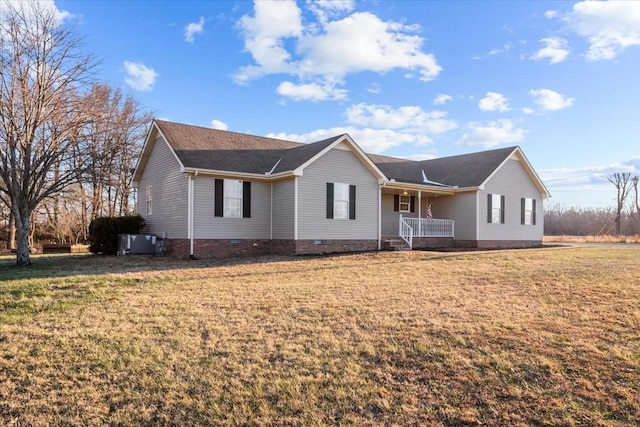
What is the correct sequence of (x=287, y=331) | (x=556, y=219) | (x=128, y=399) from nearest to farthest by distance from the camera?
(x=128, y=399), (x=287, y=331), (x=556, y=219)

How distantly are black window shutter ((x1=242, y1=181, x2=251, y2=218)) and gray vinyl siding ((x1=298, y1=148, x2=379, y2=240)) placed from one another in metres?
2.08

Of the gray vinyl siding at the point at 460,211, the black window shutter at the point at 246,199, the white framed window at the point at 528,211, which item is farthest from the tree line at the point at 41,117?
the white framed window at the point at 528,211

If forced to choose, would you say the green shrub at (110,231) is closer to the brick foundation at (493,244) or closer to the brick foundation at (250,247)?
the brick foundation at (250,247)

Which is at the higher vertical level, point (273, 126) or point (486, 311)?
point (273, 126)

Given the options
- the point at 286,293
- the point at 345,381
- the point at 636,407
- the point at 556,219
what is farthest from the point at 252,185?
the point at 556,219

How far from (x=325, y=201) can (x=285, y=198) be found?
1563 millimetres

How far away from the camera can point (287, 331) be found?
604 centimetres

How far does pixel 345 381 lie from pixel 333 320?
221 cm

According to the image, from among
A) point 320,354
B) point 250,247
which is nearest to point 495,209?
point 250,247

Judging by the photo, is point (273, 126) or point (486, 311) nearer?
point (486, 311)

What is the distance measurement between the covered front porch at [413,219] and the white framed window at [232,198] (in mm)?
6542

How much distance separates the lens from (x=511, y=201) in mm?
23578

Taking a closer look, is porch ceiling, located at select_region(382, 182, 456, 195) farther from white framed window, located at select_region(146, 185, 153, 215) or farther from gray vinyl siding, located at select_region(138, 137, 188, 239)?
white framed window, located at select_region(146, 185, 153, 215)

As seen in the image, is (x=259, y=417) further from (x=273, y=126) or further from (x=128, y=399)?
(x=273, y=126)
